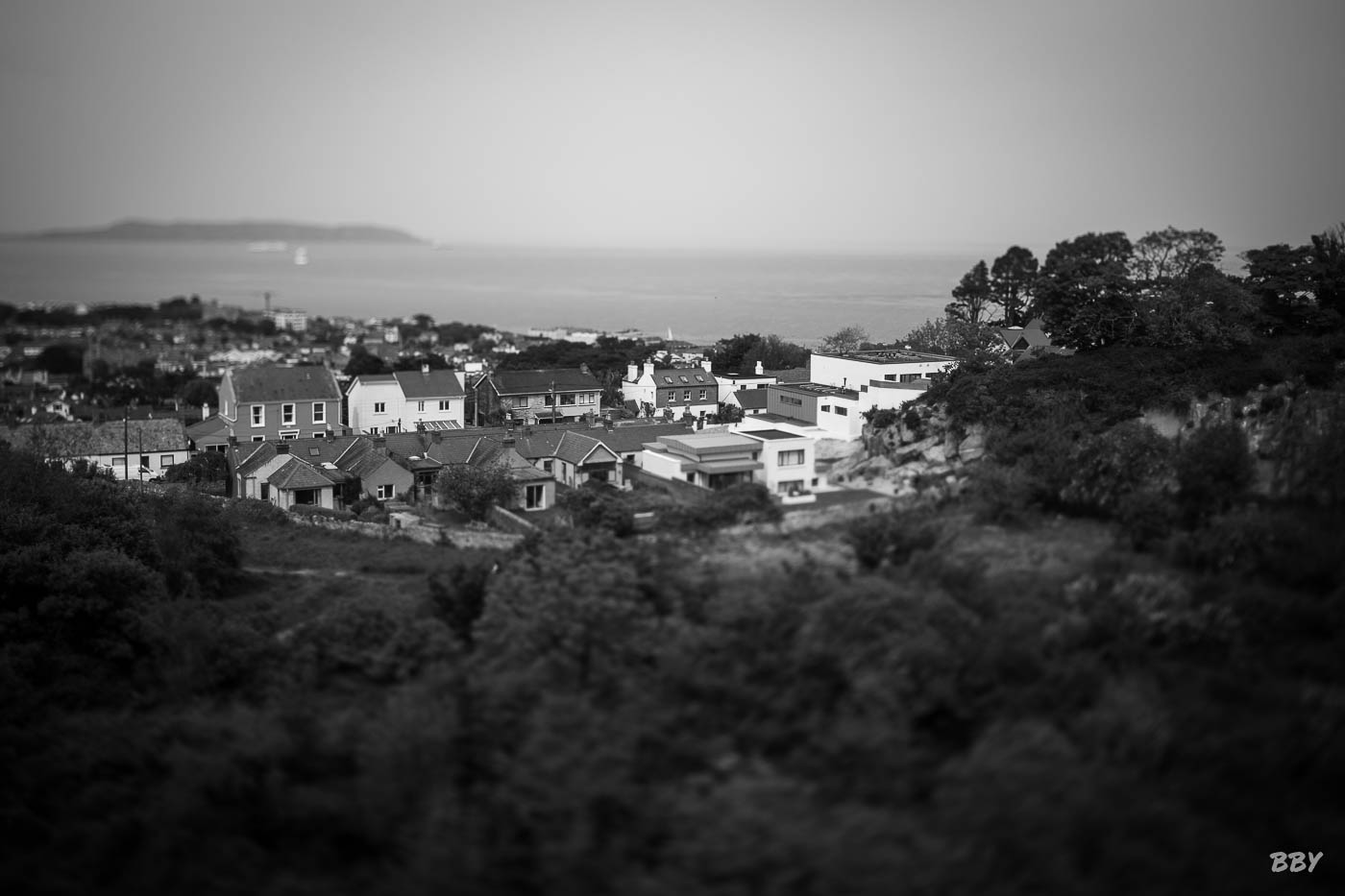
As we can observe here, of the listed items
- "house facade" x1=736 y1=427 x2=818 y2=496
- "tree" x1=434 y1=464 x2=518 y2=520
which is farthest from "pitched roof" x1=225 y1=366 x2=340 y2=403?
"house facade" x1=736 y1=427 x2=818 y2=496

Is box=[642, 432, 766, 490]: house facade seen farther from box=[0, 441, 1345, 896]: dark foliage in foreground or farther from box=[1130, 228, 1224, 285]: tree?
box=[1130, 228, 1224, 285]: tree

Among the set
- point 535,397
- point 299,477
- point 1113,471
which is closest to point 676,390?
point 535,397

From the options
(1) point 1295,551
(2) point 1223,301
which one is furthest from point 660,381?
(1) point 1295,551

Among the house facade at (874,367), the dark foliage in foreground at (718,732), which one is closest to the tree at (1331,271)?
the house facade at (874,367)

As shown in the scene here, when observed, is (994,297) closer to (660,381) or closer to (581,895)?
(660,381)

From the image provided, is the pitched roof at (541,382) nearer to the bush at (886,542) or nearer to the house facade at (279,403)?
the house facade at (279,403)

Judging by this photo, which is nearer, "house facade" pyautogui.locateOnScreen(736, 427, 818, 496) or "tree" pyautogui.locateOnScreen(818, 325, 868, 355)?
"house facade" pyautogui.locateOnScreen(736, 427, 818, 496)

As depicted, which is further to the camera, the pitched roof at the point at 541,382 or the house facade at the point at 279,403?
the pitched roof at the point at 541,382
